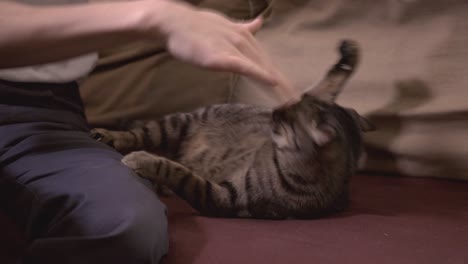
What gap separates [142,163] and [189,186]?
106mm

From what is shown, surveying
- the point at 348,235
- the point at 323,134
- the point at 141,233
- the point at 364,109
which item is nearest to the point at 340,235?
the point at 348,235

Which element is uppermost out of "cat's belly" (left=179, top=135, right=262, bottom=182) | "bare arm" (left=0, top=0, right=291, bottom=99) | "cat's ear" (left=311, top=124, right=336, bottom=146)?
"bare arm" (left=0, top=0, right=291, bottom=99)

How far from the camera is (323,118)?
1.20 metres

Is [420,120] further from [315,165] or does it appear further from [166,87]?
[166,87]

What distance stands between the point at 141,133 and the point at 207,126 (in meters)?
0.17

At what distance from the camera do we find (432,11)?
138cm

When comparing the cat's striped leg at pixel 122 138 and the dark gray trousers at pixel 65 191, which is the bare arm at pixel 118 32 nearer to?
the dark gray trousers at pixel 65 191

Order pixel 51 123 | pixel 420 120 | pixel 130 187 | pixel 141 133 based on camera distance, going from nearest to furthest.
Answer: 1. pixel 130 187
2. pixel 51 123
3. pixel 420 120
4. pixel 141 133

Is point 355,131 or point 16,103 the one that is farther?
point 355,131

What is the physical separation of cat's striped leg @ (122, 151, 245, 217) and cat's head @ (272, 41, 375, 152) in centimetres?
17

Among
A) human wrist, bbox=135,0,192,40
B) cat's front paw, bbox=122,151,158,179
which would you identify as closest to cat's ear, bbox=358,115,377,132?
cat's front paw, bbox=122,151,158,179

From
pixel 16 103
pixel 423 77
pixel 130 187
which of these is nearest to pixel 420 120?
pixel 423 77

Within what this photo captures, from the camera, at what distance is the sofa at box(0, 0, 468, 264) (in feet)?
3.18

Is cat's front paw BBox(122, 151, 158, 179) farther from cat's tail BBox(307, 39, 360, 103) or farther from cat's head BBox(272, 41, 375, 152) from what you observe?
cat's tail BBox(307, 39, 360, 103)
